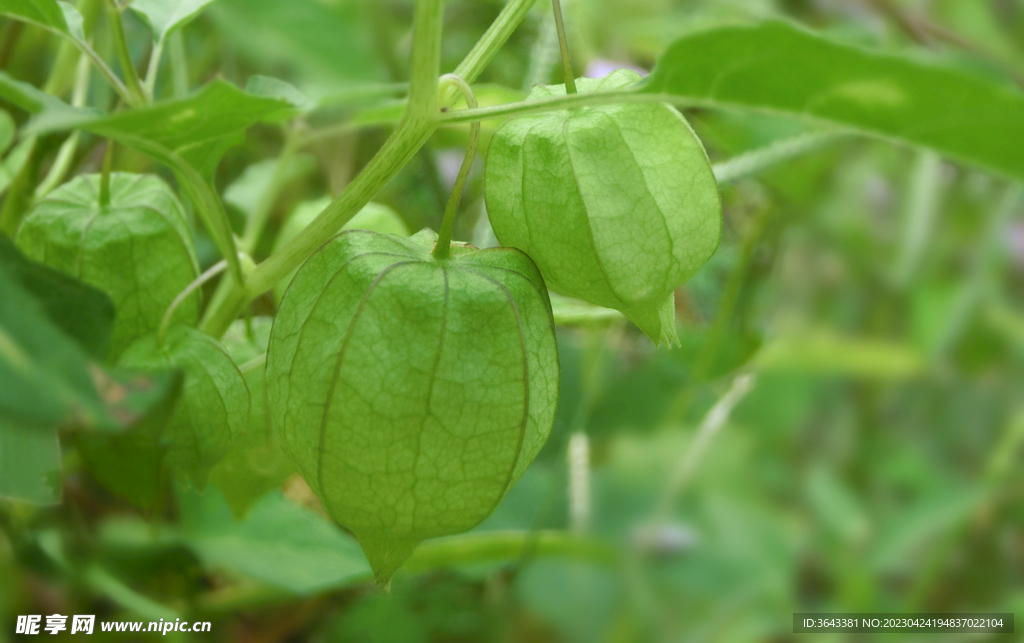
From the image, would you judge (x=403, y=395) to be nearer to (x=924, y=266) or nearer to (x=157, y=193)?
(x=157, y=193)

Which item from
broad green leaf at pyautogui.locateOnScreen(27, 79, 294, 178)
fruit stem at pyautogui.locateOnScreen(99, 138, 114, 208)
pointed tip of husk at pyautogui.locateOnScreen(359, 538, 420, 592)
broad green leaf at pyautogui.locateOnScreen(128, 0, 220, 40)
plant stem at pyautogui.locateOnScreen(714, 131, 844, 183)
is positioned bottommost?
pointed tip of husk at pyautogui.locateOnScreen(359, 538, 420, 592)

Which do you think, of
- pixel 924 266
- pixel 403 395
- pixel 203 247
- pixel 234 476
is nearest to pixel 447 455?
pixel 403 395

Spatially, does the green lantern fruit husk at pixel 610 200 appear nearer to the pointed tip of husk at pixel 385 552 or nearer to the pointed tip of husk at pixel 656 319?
the pointed tip of husk at pixel 656 319

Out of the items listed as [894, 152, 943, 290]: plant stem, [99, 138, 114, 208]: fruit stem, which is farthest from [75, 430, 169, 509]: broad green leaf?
[894, 152, 943, 290]: plant stem

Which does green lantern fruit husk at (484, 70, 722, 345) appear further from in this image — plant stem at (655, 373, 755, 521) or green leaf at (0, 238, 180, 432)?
plant stem at (655, 373, 755, 521)

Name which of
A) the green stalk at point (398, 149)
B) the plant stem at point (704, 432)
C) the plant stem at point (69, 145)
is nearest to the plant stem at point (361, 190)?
the green stalk at point (398, 149)

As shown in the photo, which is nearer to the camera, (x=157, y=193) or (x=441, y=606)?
(x=157, y=193)
